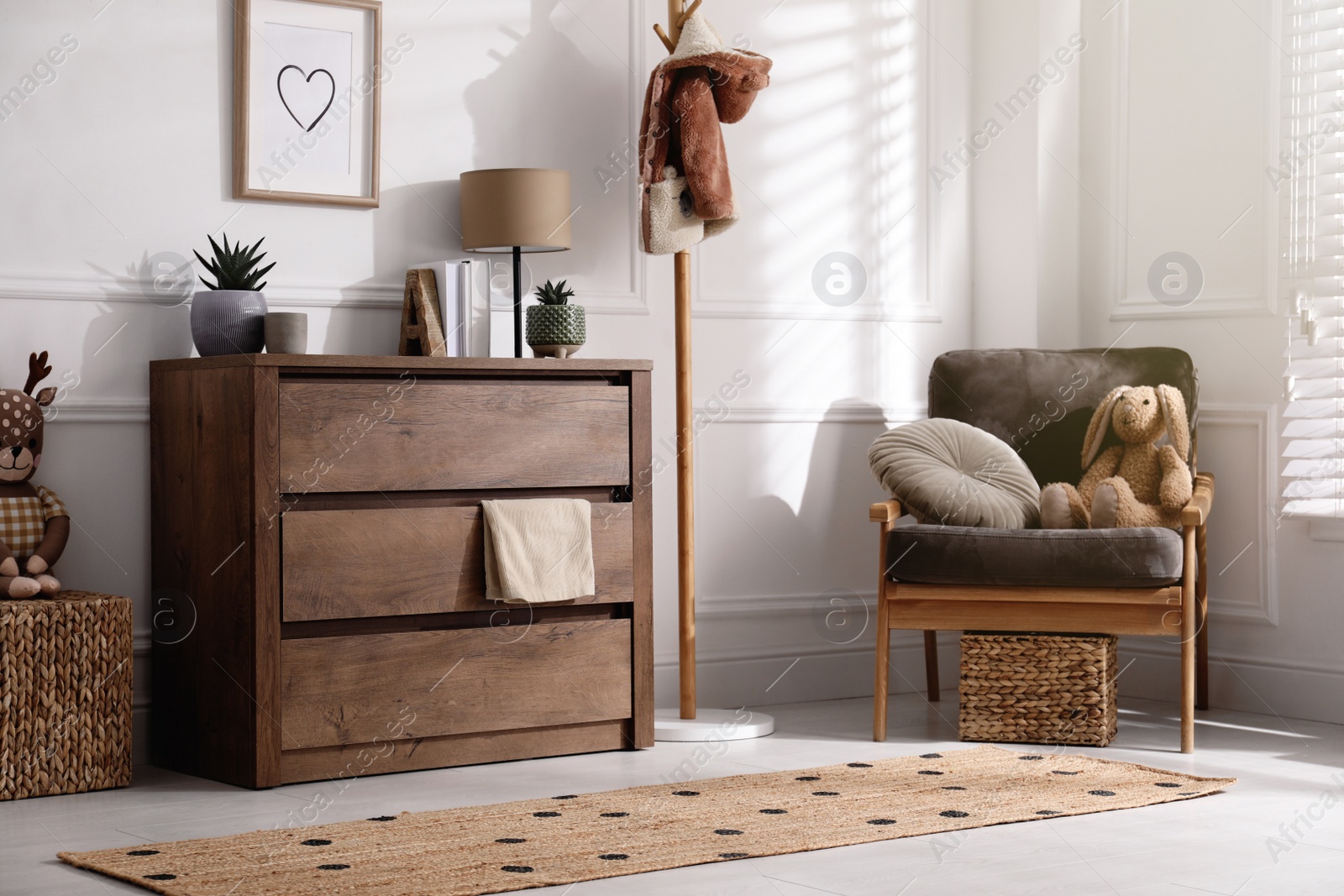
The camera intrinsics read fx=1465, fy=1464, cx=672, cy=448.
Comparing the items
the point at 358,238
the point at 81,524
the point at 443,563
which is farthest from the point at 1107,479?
the point at 81,524

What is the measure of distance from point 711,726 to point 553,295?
111cm

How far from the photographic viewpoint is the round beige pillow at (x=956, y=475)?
3580mm

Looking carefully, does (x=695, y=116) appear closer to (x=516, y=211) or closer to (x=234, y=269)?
(x=516, y=211)

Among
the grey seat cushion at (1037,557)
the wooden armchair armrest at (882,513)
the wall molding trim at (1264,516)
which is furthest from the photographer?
the wall molding trim at (1264,516)

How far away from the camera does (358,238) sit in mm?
3488

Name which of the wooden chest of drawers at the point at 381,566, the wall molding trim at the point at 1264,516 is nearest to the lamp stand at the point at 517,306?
the wooden chest of drawers at the point at 381,566

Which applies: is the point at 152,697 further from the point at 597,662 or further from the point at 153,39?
the point at 153,39

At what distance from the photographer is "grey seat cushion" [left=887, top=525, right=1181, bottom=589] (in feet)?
10.7

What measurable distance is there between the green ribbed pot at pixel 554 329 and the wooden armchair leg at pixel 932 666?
1.37 m

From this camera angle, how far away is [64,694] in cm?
287

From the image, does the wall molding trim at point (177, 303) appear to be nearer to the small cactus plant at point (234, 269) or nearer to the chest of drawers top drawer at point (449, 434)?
the small cactus plant at point (234, 269)

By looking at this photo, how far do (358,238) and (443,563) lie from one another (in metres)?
0.88

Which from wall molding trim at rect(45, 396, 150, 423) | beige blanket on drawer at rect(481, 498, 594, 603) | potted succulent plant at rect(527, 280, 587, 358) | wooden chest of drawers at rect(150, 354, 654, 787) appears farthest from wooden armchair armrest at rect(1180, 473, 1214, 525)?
wall molding trim at rect(45, 396, 150, 423)

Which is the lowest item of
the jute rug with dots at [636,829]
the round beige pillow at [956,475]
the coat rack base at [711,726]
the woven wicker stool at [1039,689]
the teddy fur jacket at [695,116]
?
the coat rack base at [711,726]
